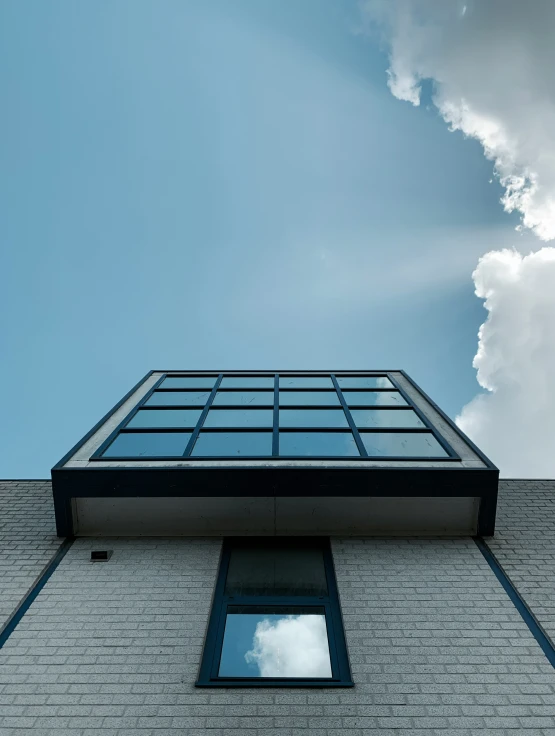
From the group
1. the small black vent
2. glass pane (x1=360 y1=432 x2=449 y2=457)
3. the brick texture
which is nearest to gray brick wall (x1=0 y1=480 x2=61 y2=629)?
the brick texture

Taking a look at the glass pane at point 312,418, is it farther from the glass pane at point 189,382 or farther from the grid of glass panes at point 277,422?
the glass pane at point 189,382

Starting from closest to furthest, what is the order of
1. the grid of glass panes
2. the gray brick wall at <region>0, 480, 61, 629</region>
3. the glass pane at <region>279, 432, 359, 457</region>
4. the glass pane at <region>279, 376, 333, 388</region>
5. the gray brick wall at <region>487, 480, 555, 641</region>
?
the gray brick wall at <region>487, 480, 555, 641</region> < the gray brick wall at <region>0, 480, 61, 629</region> < the glass pane at <region>279, 432, 359, 457</region> < the grid of glass panes < the glass pane at <region>279, 376, 333, 388</region>

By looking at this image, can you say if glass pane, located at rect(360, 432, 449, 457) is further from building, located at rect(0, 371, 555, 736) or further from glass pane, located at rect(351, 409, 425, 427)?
glass pane, located at rect(351, 409, 425, 427)

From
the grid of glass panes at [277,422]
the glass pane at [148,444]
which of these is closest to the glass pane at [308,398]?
the grid of glass panes at [277,422]

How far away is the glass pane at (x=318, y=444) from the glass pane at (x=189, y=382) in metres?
3.27

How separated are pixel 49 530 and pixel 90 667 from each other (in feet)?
8.39

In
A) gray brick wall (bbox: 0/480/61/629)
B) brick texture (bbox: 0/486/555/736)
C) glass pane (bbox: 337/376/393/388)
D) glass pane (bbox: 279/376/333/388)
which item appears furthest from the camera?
glass pane (bbox: 279/376/333/388)

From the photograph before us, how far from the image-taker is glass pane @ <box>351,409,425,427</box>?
7.90 meters

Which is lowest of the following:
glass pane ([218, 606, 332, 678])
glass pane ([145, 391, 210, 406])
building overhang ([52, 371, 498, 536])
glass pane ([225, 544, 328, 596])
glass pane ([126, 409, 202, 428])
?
glass pane ([218, 606, 332, 678])

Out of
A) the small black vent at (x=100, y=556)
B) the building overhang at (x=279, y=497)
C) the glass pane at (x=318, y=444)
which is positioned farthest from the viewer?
the glass pane at (x=318, y=444)

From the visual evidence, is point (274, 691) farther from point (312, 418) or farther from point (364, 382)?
point (364, 382)

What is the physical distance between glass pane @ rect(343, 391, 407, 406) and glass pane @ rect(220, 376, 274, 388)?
5.87 ft

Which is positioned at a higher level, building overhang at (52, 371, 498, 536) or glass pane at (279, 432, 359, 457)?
glass pane at (279, 432, 359, 457)

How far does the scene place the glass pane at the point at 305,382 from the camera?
33.3 feet
